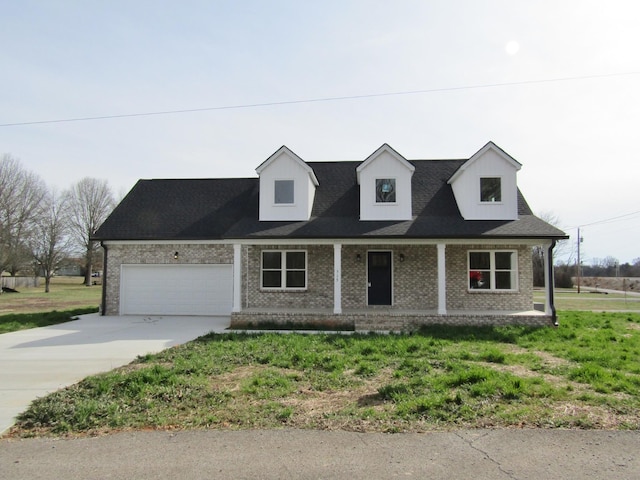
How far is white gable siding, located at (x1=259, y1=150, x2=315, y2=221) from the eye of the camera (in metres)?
16.0

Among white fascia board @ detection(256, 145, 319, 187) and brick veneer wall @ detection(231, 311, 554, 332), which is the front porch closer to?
brick veneer wall @ detection(231, 311, 554, 332)

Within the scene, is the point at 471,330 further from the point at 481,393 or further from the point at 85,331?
the point at 85,331

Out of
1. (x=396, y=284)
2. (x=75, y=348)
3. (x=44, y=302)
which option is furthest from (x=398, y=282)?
(x=44, y=302)

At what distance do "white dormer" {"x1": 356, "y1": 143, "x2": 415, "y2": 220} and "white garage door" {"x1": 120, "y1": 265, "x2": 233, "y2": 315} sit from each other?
5.93m

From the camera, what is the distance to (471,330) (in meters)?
12.8

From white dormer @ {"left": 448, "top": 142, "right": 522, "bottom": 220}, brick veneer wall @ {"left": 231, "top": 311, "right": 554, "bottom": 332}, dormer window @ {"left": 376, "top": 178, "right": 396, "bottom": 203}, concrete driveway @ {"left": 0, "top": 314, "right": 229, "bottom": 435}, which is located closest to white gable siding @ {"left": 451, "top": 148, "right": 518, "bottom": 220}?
white dormer @ {"left": 448, "top": 142, "right": 522, "bottom": 220}

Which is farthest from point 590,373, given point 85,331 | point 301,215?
point 85,331

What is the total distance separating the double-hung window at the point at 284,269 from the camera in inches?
641

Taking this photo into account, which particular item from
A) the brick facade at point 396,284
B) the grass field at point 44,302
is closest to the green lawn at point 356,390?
the brick facade at point 396,284

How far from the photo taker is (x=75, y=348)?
1049cm

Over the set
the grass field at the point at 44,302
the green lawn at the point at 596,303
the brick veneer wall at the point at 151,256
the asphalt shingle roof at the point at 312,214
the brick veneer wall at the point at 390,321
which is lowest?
the grass field at the point at 44,302

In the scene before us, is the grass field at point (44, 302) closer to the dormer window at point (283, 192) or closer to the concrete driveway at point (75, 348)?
the concrete driveway at point (75, 348)

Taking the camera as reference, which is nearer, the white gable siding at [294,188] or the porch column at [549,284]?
the porch column at [549,284]

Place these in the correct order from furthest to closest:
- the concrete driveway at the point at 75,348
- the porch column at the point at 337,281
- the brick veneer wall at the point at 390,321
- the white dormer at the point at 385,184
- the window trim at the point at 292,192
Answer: the window trim at the point at 292,192
the white dormer at the point at 385,184
the porch column at the point at 337,281
the brick veneer wall at the point at 390,321
the concrete driveway at the point at 75,348
